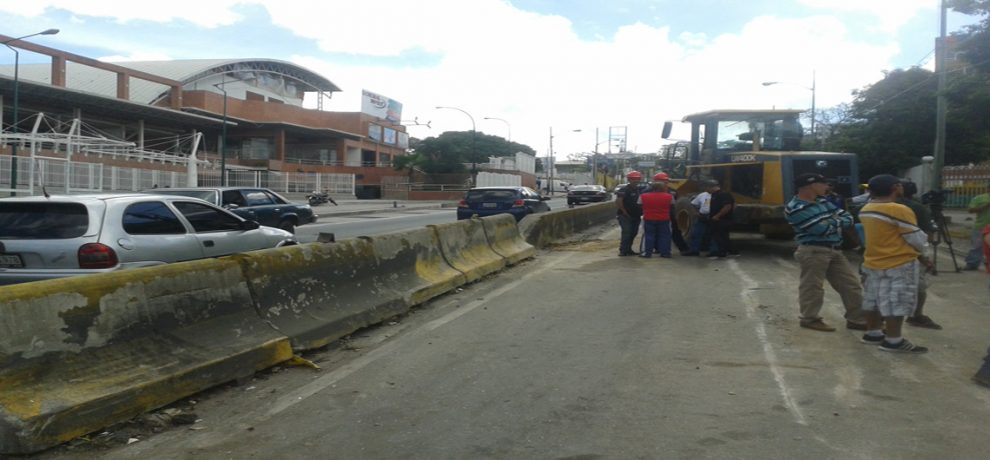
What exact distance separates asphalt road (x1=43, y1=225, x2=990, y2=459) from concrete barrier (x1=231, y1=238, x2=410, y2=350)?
0.25m

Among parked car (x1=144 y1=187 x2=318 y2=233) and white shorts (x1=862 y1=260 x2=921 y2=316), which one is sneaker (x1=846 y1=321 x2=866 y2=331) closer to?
white shorts (x1=862 y1=260 x2=921 y2=316)

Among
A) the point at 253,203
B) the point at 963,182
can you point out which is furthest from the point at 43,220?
the point at 963,182

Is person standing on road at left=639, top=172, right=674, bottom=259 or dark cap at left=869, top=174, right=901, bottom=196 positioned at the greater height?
dark cap at left=869, top=174, right=901, bottom=196

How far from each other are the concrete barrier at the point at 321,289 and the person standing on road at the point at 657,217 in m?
6.57

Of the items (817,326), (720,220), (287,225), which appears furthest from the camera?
(287,225)

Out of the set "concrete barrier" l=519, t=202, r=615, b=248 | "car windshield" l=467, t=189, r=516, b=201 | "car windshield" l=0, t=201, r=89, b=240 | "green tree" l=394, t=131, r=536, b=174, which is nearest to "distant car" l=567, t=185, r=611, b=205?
"concrete barrier" l=519, t=202, r=615, b=248

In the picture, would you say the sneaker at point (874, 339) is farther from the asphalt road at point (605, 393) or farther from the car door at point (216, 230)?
the car door at point (216, 230)

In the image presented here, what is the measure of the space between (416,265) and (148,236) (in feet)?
10.3

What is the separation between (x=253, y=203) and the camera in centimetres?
1605

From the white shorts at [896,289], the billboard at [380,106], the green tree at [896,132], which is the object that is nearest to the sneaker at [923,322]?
the white shorts at [896,289]

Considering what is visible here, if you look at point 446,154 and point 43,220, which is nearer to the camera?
point 43,220

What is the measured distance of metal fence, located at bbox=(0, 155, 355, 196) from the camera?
30312 mm

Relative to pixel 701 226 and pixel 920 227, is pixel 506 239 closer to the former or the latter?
pixel 701 226

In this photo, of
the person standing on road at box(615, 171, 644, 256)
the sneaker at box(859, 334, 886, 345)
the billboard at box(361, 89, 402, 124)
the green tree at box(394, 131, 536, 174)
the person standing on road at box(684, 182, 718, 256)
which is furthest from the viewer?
the billboard at box(361, 89, 402, 124)
